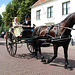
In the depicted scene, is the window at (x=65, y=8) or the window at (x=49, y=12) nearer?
the window at (x=65, y=8)

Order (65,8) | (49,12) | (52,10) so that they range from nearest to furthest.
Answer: (65,8), (52,10), (49,12)

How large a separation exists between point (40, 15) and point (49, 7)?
2014mm

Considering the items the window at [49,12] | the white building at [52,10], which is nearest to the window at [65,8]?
the white building at [52,10]

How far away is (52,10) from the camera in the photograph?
1797cm

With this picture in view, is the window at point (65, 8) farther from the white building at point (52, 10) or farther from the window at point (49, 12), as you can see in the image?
the window at point (49, 12)

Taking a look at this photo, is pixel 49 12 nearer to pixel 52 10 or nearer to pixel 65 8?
pixel 52 10

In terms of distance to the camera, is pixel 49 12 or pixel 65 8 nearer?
pixel 65 8

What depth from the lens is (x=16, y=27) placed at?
747 centimetres

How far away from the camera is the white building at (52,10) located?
16.0 metres

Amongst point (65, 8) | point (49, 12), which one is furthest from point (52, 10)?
point (65, 8)

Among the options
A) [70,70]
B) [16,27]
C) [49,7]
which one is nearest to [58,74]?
[70,70]

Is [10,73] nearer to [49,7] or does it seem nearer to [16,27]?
[16,27]

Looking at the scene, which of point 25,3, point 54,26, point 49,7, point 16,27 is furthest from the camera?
point 25,3

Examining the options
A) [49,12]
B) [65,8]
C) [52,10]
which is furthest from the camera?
[49,12]
